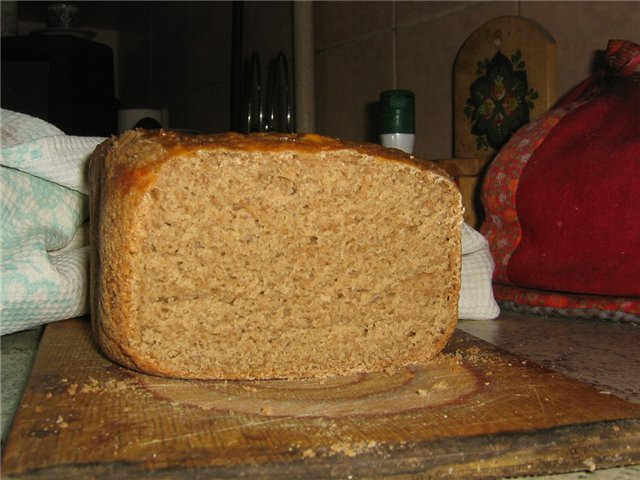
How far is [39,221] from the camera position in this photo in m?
1.37

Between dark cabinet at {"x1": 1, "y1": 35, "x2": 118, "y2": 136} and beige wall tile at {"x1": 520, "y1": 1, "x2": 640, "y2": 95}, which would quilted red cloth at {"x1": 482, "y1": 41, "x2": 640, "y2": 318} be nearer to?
beige wall tile at {"x1": 520, "y1": 1, "x2": 640, "y2": 95}

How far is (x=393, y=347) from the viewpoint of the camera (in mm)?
1166


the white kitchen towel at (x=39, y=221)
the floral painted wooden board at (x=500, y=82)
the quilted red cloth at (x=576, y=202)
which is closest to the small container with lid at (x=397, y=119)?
the floral painted wooden board at (x=500, y=82)

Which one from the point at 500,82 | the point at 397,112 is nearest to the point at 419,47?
the point at 500,82

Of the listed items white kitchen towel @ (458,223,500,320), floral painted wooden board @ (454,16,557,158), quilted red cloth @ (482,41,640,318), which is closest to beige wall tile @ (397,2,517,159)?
floral painted wooden board @ (454,16,557,158)

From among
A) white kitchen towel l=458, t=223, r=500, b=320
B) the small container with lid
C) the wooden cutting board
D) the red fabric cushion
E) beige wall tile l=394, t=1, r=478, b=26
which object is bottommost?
the wooden cutting board

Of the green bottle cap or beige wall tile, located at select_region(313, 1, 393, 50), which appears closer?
the green bottle cap

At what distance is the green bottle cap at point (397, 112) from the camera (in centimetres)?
215

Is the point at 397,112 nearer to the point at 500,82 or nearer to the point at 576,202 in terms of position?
the point at 500,82

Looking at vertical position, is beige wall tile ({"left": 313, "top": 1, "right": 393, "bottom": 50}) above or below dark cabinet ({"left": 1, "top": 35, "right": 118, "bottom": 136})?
above

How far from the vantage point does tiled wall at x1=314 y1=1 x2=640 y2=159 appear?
2088 mm

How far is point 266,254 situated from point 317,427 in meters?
0.31

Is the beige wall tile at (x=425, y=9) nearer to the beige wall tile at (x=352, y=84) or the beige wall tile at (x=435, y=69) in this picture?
Result: the beige wall tile at (x=435, y=69)

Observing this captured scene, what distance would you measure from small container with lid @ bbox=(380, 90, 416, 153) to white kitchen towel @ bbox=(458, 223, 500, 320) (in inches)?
23.9
